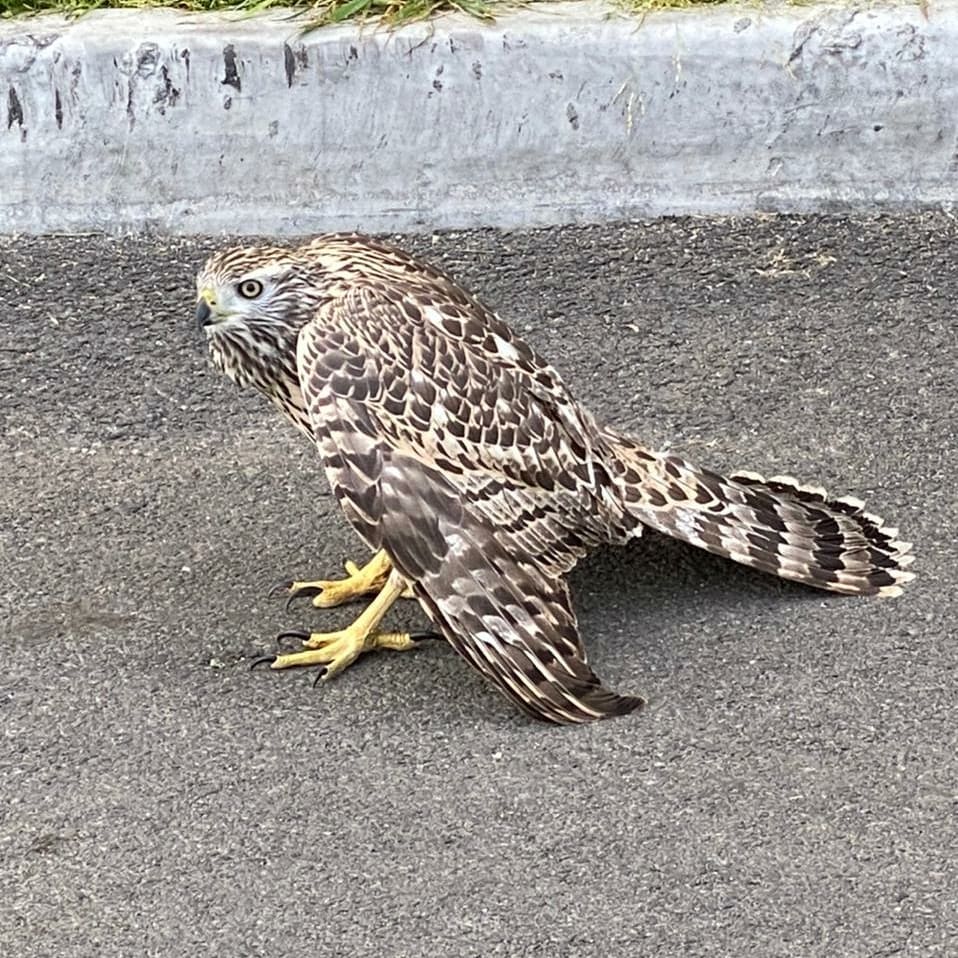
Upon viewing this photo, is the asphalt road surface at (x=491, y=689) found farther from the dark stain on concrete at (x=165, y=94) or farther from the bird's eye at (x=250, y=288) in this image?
the bird's eye at (x=250, y=288)

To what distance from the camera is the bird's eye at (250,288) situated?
4922 mm

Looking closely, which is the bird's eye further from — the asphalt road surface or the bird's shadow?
the bird's shadow

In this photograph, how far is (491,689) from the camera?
4.86 meters

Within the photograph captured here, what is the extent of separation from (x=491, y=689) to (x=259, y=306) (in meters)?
1.12

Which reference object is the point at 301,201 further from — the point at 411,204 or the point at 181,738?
the point at 181,738

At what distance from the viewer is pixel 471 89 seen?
694 cm

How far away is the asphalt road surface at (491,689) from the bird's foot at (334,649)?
0.18 feet

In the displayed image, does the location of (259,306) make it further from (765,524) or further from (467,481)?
(765,524)

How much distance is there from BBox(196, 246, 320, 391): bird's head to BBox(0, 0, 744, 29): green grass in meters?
2.31

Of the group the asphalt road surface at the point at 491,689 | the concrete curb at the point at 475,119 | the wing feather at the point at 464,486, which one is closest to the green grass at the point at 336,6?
the concrete curb at the point at 475,119

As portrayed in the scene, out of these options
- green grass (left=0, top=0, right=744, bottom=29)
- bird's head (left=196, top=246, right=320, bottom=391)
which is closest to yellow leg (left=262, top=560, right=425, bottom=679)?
bird's head (left=196, top=246, right=320, bottom=391)

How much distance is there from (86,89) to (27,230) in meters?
0.54

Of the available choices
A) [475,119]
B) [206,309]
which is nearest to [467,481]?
[206,309]

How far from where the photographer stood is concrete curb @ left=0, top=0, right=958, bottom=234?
22.7 feet
